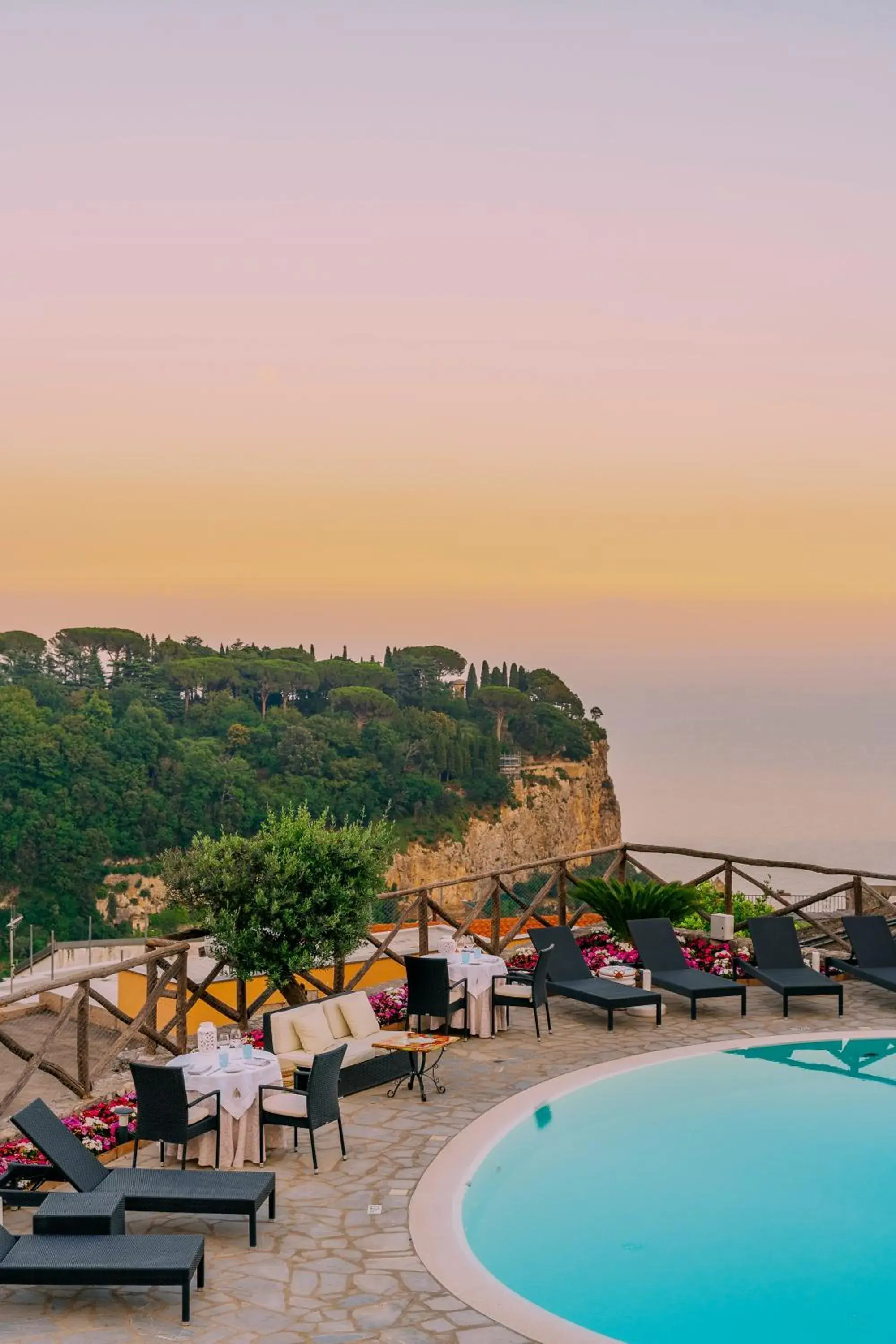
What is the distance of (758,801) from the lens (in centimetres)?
7050

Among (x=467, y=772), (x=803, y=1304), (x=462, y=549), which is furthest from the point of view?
(x=467, y=772)

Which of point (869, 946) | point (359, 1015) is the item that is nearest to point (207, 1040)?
point (359, 1015)

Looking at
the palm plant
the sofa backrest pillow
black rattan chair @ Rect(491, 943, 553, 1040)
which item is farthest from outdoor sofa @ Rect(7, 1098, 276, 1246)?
the palm plant

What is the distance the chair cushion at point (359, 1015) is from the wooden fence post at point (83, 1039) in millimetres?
2053

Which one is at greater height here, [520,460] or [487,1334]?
[520,460]

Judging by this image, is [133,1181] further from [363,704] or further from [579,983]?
[363,704]

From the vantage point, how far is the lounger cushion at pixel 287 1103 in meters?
7.57

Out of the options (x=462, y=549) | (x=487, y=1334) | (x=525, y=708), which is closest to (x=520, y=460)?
(x=462, y=549)

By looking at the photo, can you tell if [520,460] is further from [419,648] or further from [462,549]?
[419,648]

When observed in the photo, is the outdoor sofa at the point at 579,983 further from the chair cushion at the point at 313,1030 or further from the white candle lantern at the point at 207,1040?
the white candle lantern at the point at 207,1040

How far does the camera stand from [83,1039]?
8.44 meters

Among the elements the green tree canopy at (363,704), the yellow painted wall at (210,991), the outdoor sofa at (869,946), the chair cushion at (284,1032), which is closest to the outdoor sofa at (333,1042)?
the chair cushion at (284,1032)

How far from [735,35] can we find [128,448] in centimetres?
2376

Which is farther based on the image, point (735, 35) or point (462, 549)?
point (462, 549)
